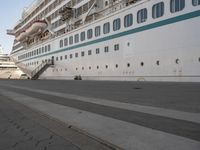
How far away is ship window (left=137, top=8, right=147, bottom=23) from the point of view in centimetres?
2367

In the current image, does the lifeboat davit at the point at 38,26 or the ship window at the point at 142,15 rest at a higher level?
the lifeboat davit at the point at 38,26

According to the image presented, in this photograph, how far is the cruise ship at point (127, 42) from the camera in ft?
63.8

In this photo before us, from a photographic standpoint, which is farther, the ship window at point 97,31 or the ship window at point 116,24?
the ship window at point 97,31

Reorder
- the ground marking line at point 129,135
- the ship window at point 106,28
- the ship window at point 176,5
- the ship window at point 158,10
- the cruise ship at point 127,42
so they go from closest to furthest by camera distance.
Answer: the ground marking line at point 129,135 → the cruise ship at point 127,42 → the ship window at point 176,5 → the ship window at point 158,10 → the ship window at point 106,28

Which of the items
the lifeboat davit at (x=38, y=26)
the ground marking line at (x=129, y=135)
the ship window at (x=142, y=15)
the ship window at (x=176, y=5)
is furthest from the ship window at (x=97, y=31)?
the ground marking line at (x=129, y=135)

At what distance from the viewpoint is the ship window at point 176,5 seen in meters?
20.0

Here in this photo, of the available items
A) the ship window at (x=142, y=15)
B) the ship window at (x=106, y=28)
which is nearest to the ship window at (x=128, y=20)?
the ship window at (x=142, y=15)

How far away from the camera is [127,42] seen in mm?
25969

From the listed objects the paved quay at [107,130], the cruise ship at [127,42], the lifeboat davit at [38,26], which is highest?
the lifeboat davit at [38,26]

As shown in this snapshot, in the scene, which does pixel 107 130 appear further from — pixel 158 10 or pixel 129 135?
pixel 158 10

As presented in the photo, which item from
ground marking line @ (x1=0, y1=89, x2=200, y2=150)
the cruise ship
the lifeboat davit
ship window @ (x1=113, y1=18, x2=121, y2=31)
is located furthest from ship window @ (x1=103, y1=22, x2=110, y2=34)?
the lifeboat davit

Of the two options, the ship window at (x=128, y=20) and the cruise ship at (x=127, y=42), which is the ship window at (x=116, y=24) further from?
the ship window at (x=128, y=20)

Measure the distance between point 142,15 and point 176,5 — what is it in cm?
399

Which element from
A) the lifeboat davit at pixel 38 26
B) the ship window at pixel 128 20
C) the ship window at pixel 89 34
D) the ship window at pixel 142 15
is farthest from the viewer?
the lifeboat davit at pixel 38 26
